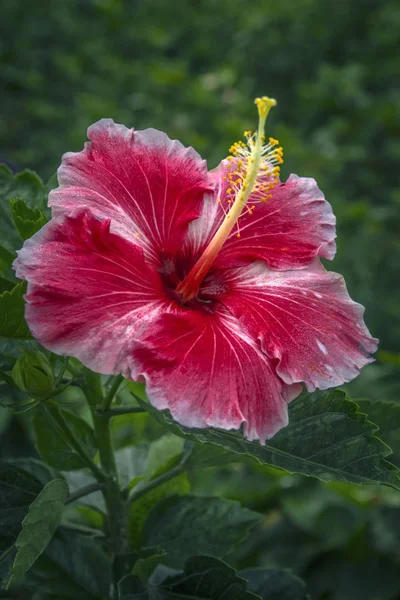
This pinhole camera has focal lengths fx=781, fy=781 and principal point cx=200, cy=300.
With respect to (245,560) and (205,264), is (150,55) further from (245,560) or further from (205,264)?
(205,264)

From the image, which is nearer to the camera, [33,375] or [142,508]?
[33,375]

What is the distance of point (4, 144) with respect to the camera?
3.84 m

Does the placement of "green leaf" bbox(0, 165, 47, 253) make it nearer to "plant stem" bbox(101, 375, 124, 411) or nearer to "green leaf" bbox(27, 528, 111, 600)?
"plant stem" bbox(101, 375, 124, 411)

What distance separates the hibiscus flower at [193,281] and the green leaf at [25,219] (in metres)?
0.03

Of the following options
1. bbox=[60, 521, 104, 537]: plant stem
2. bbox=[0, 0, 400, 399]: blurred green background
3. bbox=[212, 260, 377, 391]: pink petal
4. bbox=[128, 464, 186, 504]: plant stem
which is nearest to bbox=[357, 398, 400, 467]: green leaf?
bbox=[212, 260, 377, 391]: pink petal

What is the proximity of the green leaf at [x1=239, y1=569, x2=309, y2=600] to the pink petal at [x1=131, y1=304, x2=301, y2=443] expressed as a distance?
1.25 feet

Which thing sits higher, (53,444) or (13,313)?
(13,313)

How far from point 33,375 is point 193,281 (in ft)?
0.73

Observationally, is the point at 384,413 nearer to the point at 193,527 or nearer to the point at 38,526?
the point at 193,527

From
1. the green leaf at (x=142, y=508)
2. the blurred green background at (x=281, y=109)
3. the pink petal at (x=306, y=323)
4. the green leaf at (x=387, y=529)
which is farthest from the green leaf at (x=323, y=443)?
the green leaf at (x=387, y=529)

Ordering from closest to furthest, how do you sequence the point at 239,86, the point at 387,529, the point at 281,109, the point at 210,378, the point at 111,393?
the point at 210,378
the point at 111,393
the point at 387,529
the point at 239,86
the point at 281,109

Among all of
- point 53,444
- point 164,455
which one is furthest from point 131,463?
point 53,444

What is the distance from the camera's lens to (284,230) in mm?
950

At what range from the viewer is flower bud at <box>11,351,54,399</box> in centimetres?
83
